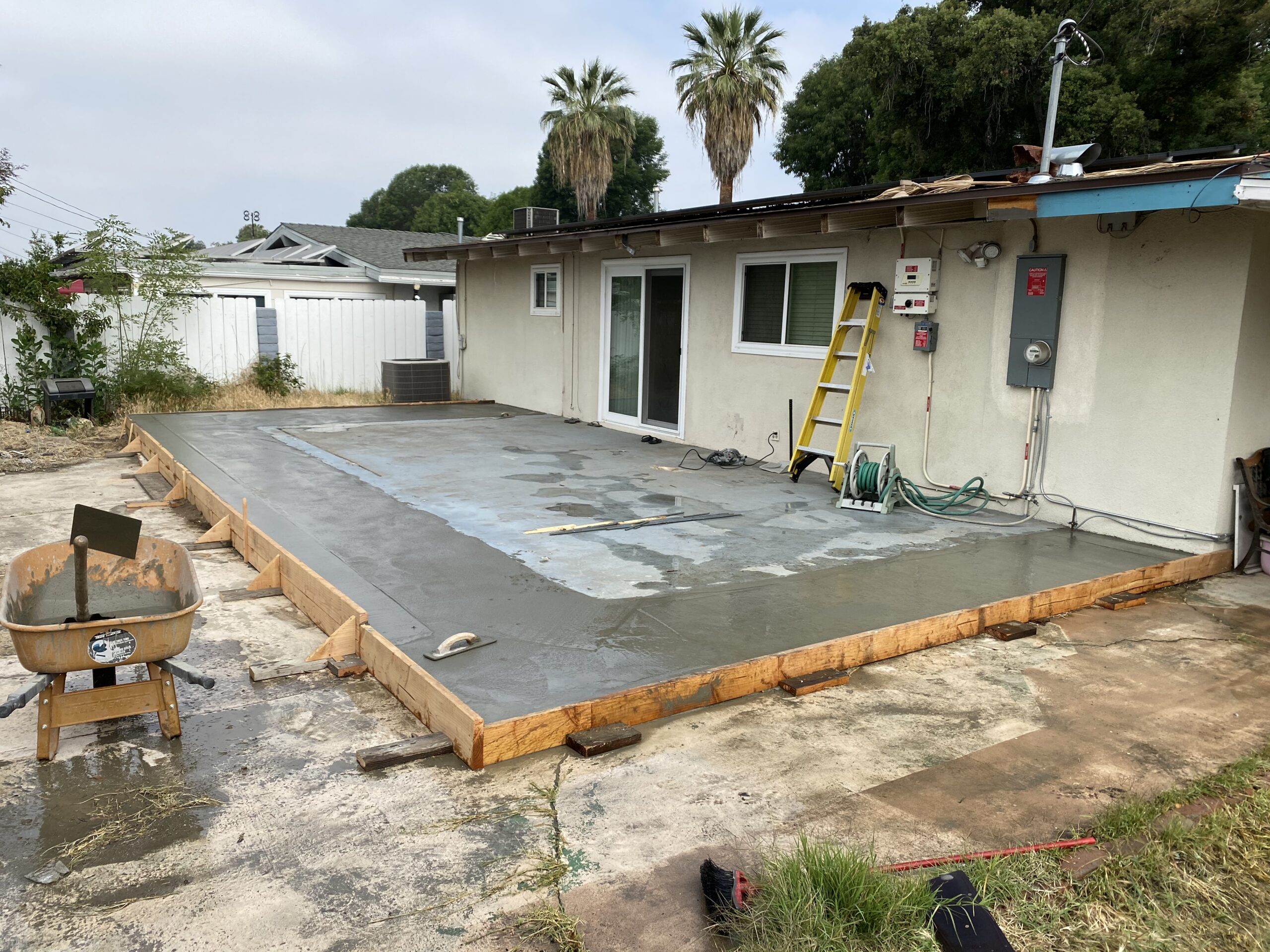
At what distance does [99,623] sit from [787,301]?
23.7ft

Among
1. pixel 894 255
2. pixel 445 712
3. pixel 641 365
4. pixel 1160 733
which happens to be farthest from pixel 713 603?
pixel 641 365

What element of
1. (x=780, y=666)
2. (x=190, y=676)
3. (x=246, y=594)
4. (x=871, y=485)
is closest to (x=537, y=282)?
(x=871, y=485)

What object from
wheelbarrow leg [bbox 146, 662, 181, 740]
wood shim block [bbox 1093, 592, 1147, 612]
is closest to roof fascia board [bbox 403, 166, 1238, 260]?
wood shim block [bbox 1093, 592, 1147, 612]

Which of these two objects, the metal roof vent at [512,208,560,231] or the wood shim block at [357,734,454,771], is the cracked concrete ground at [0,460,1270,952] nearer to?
the wood shim block at [357,734,454,771]

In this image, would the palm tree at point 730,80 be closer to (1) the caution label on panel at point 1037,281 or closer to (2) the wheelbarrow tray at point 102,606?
(1) the caution label on panel at point 1037,281

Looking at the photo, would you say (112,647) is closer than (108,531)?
Yes

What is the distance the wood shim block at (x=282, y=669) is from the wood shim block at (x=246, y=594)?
1.09m

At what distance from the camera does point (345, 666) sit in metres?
4.13

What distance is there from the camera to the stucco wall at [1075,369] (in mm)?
5980

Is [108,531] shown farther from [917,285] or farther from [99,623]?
[917,285]

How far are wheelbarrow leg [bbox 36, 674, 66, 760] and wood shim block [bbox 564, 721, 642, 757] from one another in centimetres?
186

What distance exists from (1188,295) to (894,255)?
8.32ft

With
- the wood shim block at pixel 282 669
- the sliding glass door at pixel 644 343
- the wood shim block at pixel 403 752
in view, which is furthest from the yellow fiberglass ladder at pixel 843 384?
the wood shim block at pixel 403 752

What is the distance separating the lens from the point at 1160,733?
3.73 metres
